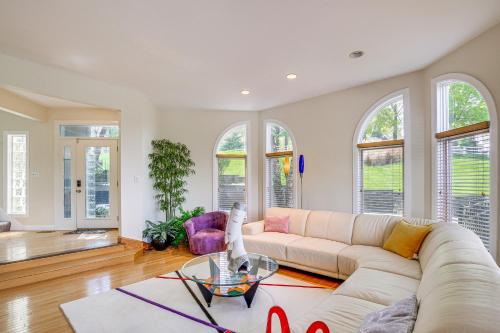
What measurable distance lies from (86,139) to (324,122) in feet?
16.6

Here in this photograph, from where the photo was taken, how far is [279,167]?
560 cm

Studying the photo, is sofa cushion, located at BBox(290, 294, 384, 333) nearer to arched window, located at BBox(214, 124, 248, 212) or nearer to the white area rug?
the white area rug

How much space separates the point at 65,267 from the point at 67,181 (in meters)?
2.82

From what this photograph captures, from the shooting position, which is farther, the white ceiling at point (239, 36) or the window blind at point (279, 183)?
the window blind at point (279, 183)

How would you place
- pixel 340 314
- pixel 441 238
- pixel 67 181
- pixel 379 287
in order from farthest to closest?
pixel 67 181, pixel 441 238, pixel 379 287, pixel 340 314

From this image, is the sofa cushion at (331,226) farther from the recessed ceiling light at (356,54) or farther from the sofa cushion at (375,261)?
the recessed ceiling light at (356,54)

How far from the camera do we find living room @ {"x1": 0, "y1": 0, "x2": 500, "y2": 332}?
2.29m

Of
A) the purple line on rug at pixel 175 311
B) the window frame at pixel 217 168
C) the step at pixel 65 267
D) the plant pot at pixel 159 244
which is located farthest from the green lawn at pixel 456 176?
the step at pixel 65 267

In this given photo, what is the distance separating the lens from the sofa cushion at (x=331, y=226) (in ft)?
12.5

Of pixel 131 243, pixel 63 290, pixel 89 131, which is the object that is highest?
pixel 89 131

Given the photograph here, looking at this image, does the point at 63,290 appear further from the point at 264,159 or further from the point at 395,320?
the point at 264,159

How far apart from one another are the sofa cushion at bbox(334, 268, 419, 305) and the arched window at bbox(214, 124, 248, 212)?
11.8 feet

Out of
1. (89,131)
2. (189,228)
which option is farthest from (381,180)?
(89,131)

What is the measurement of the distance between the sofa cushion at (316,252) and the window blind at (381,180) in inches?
38.5
